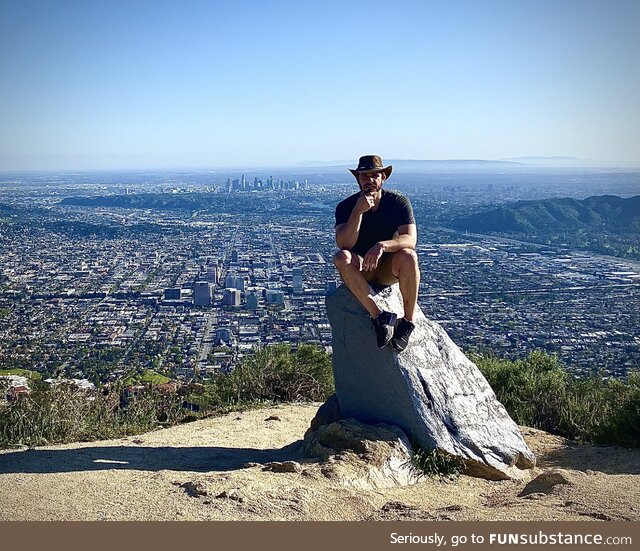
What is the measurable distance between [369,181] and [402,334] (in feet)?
5.23

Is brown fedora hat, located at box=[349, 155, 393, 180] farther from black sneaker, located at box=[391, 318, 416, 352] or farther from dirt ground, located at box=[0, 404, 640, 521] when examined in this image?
dirt ground, located at box=[0, 404, 640, 521]

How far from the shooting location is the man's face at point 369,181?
22.4 feet

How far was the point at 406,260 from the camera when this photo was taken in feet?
21.9

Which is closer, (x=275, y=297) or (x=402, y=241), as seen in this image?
(x=402, y=241)

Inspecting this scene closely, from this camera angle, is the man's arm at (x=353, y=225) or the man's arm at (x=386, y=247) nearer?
the man's arm at (x=386, y=247)

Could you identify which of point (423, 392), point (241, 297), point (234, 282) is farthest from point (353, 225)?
point (234, 282)

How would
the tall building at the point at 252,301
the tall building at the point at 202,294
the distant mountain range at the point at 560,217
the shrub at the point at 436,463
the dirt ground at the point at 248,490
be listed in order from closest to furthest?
the dirt ground at the point at 248,490
the shrub at the point at 436,463
the tall building at the point at 252,301
the tall building at the point at 202,294
the distant mountain range at the point at 560,217

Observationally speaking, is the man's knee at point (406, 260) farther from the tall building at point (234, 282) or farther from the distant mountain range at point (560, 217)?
the distant mountain range at point (560, 217)

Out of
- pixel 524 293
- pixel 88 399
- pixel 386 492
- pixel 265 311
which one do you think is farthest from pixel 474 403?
pixel 524 293

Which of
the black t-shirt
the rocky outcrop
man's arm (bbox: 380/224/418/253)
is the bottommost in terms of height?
the rocky outcrop

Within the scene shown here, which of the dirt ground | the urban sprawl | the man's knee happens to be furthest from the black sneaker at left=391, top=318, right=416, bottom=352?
the urban sprawl

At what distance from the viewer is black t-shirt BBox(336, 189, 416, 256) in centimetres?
700

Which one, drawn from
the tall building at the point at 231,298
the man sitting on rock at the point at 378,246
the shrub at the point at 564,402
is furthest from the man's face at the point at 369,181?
the tall building at the point at 231,298

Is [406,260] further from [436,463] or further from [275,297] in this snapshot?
[275,297]
